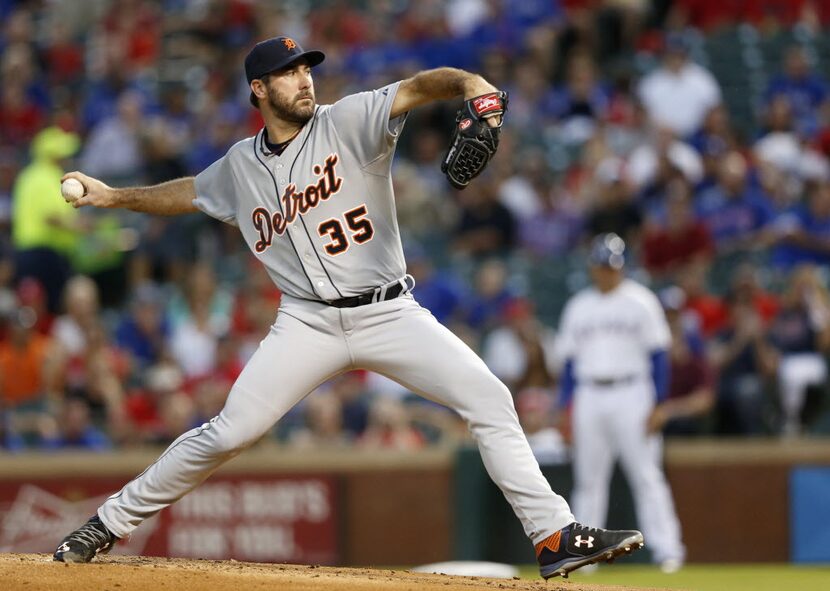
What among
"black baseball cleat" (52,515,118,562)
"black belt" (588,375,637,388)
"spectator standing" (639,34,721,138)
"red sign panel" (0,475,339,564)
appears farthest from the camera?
"spectator standing" (639,34,721,138)

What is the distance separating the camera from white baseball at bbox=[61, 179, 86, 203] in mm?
6047

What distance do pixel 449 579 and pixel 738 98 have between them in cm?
934

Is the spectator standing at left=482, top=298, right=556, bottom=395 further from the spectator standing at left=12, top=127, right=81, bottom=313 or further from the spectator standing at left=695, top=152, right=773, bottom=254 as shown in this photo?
the spectator standing at left=12, top=127, right=81, bottom=313

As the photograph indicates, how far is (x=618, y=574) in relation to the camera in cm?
947

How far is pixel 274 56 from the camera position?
5.75 meters

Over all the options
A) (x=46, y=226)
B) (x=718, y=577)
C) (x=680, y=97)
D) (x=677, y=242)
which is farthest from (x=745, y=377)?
(x=46, y=226)

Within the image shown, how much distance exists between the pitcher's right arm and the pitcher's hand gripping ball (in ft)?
4.53

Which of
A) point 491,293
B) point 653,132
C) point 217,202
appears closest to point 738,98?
point 653,132

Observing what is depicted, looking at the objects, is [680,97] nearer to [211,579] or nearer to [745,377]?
[745,377]

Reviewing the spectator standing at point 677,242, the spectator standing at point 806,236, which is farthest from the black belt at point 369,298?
the spectator standing at point 806,236

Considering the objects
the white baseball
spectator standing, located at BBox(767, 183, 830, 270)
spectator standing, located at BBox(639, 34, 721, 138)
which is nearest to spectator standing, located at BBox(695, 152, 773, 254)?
spectator standing, located at BBox(767, 183, 830, 270)

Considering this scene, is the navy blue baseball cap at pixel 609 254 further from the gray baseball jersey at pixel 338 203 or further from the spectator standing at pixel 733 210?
the gray baseball jersey at pixel 338 203

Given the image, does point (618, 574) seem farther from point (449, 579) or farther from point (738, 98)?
point (738, 98)

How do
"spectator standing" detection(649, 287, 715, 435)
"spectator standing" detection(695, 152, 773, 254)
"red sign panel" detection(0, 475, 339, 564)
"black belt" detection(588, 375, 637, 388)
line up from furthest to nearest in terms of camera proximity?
"spectator standing" detection(695, 152, 773, 254) → "spectator standing" detection(649, 287, 715, 435) → "red sign panel" detection(0, 475, 339, 564) → "black belt" detection(588, 375, 637, 388)
